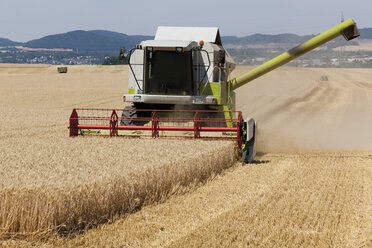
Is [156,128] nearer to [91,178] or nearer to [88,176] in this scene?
[88,176]

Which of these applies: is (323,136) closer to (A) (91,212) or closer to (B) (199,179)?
(B) (199,179)

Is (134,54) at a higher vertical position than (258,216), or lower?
higher

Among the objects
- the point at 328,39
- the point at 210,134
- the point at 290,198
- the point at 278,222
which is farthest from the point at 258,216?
the point at 328,39

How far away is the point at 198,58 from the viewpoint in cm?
1237

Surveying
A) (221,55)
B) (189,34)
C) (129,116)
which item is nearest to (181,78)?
(221,55)

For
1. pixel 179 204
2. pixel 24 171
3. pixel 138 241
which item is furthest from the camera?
pixel 179 204

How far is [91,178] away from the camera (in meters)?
6.16

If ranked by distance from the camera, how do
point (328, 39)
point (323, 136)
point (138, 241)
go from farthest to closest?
point (323, 136) < point (328, 39) < point (138, 241)

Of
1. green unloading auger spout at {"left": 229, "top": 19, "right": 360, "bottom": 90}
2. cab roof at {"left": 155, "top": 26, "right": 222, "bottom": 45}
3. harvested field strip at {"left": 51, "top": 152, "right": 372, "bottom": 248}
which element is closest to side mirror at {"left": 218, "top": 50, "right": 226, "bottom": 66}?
green unloading auger spout at {"left": 229, "top": 19, "right": 360, "bottom": 90}

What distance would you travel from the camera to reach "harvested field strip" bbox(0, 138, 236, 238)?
5297 mm

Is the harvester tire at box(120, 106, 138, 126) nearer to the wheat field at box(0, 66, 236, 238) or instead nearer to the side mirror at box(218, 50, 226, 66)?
the wheat field at box(0, 66, 236, 238)

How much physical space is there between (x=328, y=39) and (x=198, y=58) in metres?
2.91

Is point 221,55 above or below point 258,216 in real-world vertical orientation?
above

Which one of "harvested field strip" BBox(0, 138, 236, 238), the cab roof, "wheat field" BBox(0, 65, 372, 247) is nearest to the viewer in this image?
"harvested field strip" BBox(0, 138, 236, 238)
